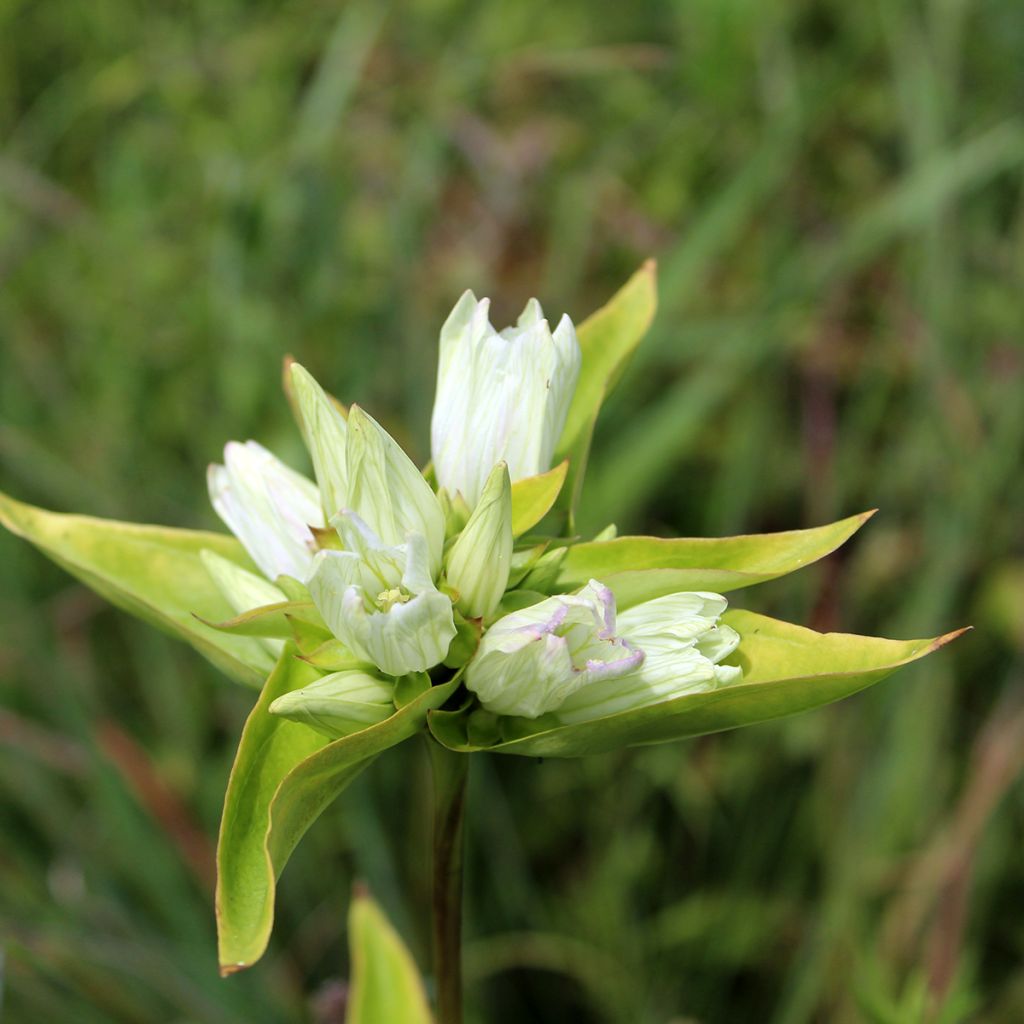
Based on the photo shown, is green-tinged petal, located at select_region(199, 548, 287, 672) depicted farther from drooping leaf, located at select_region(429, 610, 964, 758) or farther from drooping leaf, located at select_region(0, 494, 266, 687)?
drooping leaf, located at select_region(429, 610, 964, 758)

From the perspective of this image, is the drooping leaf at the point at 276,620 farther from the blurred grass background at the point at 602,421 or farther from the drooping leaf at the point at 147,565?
the blurred grass background at the point at 602,421

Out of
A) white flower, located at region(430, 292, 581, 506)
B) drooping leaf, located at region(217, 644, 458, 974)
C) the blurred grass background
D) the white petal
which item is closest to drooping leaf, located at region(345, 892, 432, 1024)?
drooping leaf, located at region(217, 644, 458, 974)

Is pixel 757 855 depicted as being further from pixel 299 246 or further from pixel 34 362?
pixel 34 362

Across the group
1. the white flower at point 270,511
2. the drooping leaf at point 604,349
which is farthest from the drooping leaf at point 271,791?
the drooping leaf at point 604,349

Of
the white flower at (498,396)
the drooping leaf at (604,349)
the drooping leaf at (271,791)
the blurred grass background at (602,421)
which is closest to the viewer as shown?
the drooping leaf at (271,791)

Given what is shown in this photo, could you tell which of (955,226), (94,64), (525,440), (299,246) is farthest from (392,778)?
(94,64)

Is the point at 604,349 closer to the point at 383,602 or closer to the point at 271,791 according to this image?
the point at 383,602

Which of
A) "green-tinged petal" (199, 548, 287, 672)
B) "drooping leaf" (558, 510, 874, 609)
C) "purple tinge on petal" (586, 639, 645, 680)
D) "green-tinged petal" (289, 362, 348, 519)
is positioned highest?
"green-tinged petal" (289, 362, 348, 519)
